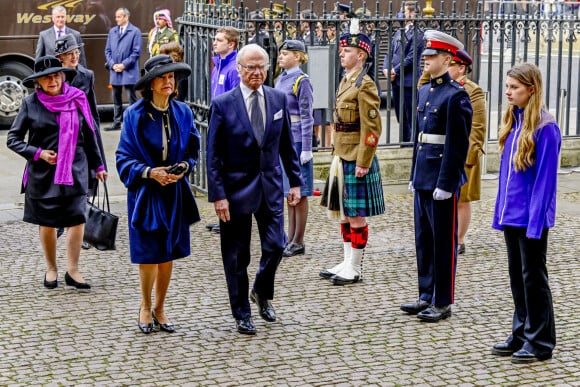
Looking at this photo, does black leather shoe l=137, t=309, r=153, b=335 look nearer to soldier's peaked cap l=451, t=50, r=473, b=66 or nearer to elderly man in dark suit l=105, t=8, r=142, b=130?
soldier's peaked cap l=451, t=50, r=473, b=66

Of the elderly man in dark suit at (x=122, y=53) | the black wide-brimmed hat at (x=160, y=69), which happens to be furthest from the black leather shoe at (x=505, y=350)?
the elderly man in dark suit at (x=122, y=53)

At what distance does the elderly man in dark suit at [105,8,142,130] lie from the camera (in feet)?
55.1

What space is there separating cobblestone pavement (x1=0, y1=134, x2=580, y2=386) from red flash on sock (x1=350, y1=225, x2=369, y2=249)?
30 cm

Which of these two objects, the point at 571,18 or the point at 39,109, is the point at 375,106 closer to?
the point at 39,109

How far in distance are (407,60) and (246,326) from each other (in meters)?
6.63

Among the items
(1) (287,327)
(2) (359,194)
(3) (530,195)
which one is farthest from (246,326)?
(3) (530,195)

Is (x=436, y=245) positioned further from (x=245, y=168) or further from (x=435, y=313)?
(x=245, y=168)

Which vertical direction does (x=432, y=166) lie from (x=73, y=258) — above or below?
above

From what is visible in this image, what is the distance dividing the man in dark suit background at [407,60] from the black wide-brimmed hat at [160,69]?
5.84m

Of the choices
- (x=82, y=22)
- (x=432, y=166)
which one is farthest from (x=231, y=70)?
(x=82, y=22)

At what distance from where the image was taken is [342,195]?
28.4ft

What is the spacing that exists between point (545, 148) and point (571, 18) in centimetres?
776

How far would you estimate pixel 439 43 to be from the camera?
24.9ft

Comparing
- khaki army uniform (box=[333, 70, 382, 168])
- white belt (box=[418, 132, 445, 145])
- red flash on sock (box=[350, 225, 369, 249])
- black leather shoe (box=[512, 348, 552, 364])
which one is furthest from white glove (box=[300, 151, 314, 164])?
black leather shoe (box=[512, 348, 552, 364])
